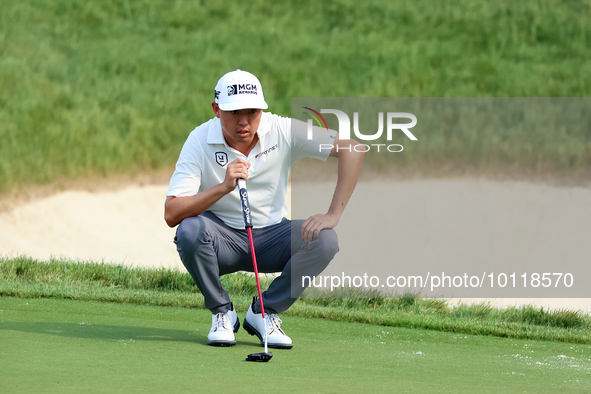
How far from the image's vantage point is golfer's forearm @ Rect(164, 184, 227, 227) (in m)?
2.80

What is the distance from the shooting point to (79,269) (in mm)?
4938

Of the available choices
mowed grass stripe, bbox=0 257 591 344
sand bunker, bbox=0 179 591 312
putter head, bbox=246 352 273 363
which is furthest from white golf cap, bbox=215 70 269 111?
sand bunker, bbox=0 179 591 312

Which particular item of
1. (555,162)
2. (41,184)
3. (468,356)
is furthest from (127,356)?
(555,162)

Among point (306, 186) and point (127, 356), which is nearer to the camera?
point (127, 356)

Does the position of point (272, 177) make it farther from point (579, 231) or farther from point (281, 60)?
point (281, 60)

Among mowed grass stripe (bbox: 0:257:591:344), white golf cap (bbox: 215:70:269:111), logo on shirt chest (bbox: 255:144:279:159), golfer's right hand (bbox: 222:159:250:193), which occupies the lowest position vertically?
mowed grass stripe (bbox: 0:257:591:344)

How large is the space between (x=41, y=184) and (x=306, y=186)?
2519 millimetres

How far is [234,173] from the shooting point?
9.06 feet

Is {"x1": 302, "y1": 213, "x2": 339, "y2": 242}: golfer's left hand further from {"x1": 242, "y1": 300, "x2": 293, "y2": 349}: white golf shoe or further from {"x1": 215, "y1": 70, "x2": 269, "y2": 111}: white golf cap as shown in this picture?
{"x1": 215, "y1": 70, "x2": 269, "y2": 111}: white golf cap

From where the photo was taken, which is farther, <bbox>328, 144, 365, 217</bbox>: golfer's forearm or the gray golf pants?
<bbox>328, 144, 365, 217</bbox>: golfer's forearm

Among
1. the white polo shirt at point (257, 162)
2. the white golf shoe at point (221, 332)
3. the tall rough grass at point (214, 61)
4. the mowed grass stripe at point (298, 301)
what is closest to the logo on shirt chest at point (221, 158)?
the white polo shirt at point (257, 162)

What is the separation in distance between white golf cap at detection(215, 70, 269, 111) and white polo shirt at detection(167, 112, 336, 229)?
0.19 meters

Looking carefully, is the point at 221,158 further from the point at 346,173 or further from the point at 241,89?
the point at 346,173

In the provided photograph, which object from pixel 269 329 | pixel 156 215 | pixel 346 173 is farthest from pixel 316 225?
pixel 156 215
